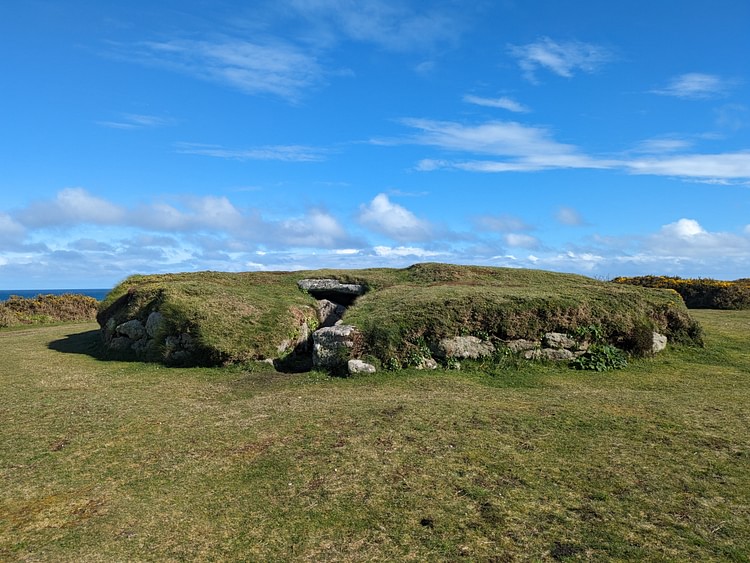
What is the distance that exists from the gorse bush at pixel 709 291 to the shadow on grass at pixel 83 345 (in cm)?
3235

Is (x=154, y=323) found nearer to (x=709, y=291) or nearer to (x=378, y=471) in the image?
(x=378, y=471)

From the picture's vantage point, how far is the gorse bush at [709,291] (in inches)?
1137

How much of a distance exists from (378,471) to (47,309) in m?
32.8

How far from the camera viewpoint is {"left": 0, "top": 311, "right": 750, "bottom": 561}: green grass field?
5.43m

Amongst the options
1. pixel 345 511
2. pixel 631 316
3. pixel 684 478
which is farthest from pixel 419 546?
pixel 631 316

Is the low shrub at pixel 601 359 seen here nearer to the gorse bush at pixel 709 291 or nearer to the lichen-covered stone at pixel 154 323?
the lichen-covered stone at pixel 154 323

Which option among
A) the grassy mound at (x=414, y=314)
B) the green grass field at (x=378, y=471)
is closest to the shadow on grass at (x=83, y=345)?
the grassy mound at (x=414, y=314)

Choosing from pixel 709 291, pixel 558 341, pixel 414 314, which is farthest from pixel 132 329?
pixel 709 291

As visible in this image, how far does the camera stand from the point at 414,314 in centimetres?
1511

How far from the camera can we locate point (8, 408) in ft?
34.6

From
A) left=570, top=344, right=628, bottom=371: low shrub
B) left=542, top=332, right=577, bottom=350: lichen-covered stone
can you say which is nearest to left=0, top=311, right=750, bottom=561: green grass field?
left=570, top=344, right=628, bottom=371: low shrub

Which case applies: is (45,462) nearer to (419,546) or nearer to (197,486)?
(197,486)

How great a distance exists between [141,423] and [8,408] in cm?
341

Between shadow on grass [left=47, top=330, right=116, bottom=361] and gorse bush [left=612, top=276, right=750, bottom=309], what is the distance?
106 ft
